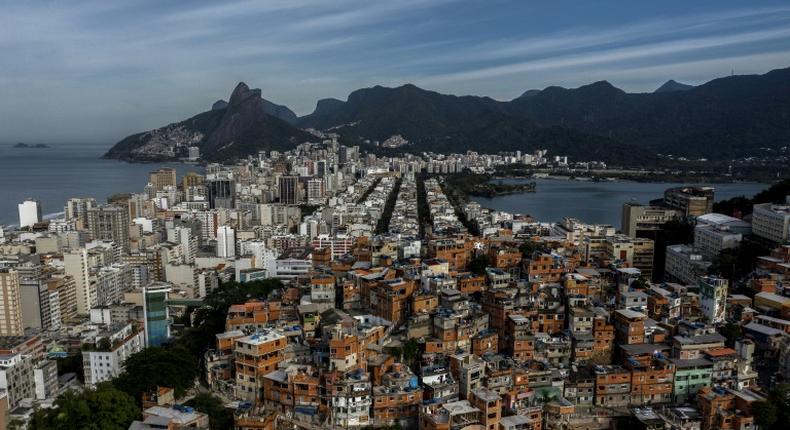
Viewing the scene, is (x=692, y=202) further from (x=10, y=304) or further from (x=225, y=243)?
(x=10, y=304)

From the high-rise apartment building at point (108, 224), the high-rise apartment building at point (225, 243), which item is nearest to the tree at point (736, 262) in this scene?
the high-rise apartment building at point (225, 243)

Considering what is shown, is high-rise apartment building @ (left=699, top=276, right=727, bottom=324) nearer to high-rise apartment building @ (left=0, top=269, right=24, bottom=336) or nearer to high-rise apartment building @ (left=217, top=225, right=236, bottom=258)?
high-rise apartment building @ (left=0, top=269, right=24, bottom=336)

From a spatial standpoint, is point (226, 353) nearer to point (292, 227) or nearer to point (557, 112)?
point (292, 227)

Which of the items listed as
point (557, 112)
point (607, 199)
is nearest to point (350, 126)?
point (557, 112)

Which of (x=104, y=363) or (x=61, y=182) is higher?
(x=61, y=182)

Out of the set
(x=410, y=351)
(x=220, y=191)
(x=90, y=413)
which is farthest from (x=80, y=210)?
(x=410, y=351)

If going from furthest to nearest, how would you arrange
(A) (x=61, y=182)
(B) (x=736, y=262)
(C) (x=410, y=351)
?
(A) (x=61, y=182)
(B) (x=736, y=262)
(C) (x=410, y=351)

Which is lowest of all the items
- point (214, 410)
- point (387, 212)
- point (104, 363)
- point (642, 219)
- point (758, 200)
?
point (104, 363)
